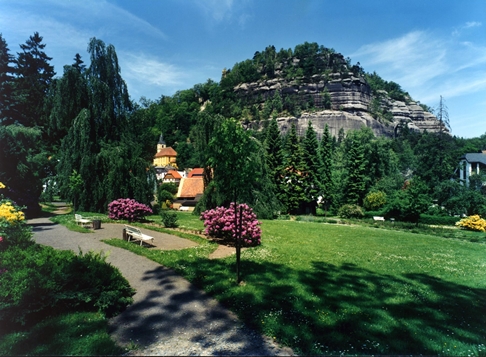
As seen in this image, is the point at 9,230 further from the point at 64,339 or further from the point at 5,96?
the point at 5,96

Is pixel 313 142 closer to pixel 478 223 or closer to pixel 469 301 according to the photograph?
pixel 478 223

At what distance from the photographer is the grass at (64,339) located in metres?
4.22

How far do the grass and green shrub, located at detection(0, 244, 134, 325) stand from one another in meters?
0.34

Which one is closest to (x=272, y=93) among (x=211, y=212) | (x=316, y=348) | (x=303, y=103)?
(x=303, y=103)

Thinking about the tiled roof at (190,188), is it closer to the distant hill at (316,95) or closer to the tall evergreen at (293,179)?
the tall evergreen at (293,179)

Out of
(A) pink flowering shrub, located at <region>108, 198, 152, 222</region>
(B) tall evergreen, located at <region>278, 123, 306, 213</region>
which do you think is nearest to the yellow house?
(B) tall evergreen, located at <region>278, 123, 306, 213</region>

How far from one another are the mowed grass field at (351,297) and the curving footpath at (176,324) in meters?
0.34

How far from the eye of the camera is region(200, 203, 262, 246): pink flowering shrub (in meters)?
12.4

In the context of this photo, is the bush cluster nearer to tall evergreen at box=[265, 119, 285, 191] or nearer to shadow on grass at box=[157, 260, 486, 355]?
shadow on grass at box=[157, 260, 486, 355]

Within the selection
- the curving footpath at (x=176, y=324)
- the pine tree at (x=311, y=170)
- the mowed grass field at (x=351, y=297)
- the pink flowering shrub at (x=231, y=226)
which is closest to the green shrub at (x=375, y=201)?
the pine tree at (x=311, y=170)

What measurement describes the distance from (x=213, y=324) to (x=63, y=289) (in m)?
3.24

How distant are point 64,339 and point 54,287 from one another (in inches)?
53.5

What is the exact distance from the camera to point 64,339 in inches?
178

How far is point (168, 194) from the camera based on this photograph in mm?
40312
